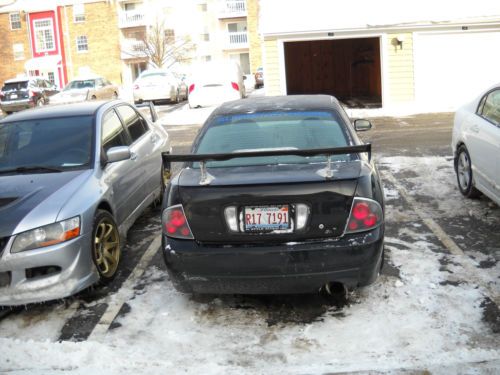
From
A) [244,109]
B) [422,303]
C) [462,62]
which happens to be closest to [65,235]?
[244,109]

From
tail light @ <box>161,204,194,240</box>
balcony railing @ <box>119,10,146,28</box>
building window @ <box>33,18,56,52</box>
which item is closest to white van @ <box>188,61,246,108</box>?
tail light @ <box>161,204,194,240</box>

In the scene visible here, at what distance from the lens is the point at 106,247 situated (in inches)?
203

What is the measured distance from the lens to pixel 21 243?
4.38m

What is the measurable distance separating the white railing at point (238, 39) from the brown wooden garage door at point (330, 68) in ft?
82.8

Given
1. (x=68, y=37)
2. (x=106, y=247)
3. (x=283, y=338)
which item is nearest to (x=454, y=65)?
(x=106, y=247)

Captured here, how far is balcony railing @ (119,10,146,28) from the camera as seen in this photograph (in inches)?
1909

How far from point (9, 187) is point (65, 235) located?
0.85 meters

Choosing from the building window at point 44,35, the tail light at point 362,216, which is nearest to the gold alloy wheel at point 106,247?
the tail light at point 362,216

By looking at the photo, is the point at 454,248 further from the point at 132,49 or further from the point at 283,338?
the point at 132,49

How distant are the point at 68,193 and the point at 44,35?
163ft

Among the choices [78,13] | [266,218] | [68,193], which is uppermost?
[78,13]

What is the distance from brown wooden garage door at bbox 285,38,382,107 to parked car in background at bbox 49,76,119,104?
8498 mm

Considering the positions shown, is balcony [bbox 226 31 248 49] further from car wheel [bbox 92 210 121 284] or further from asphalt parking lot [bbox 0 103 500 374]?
car wheel [bbox 92 210 121 284]

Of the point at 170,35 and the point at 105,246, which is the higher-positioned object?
the point at 170,35
